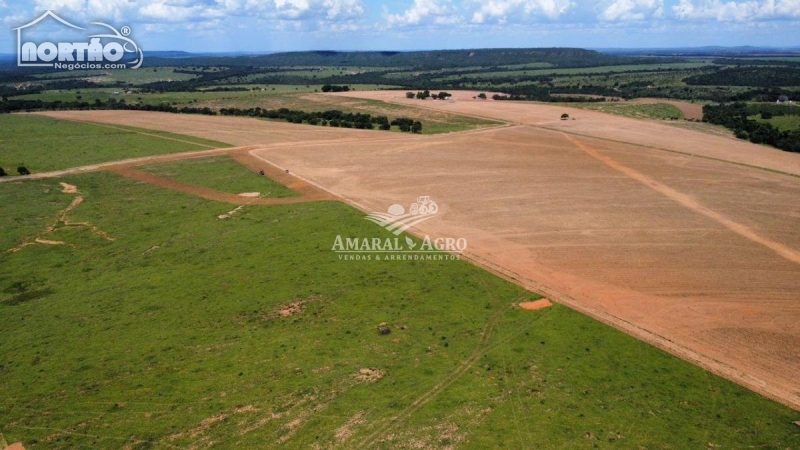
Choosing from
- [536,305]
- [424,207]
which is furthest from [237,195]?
[536,305]

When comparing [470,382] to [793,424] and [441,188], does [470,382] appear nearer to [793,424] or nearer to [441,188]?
[793,424]

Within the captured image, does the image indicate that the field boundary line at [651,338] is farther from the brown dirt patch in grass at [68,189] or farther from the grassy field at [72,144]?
the grassy field at [72,144]

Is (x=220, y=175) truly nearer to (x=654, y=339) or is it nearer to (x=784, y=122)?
(x=654, y=339)

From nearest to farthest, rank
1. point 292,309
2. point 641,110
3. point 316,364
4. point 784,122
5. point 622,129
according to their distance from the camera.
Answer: point 316,364 → point 292,309 → point 622,129 → point 784,122 → point 641,110

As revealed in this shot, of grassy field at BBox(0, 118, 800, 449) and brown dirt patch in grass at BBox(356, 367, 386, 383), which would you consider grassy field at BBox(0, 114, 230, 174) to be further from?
brown dirt patch in grass at BBox(356, 367, 386, 383)

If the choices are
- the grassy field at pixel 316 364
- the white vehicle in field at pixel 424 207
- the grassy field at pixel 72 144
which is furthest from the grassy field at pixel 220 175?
the grassy field at pixel 316 364
